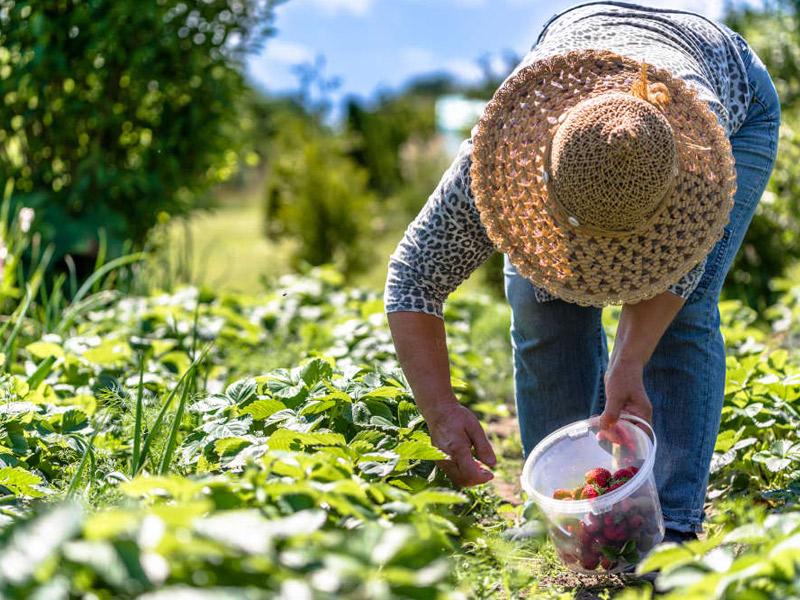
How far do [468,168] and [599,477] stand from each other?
0.75 metres

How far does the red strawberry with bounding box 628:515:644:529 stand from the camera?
179 cm

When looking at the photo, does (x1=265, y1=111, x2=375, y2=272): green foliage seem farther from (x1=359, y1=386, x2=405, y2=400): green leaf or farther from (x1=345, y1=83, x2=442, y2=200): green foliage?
(x1=345, y1=83, x2=442, y2=200): green foliage

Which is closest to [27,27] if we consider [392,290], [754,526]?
[392,290]

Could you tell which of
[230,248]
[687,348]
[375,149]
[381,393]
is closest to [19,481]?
[381,393]

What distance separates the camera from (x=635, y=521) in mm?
1790

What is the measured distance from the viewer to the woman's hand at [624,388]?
1.76m

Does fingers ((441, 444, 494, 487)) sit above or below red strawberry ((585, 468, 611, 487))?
above

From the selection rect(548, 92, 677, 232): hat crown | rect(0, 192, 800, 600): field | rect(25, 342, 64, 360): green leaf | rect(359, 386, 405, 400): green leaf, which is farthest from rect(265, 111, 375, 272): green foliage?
rect(548, 92, 677, 232): hat crown

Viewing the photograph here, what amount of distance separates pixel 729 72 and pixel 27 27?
3.38 meters

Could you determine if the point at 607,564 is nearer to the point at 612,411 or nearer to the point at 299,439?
the point at 612,411

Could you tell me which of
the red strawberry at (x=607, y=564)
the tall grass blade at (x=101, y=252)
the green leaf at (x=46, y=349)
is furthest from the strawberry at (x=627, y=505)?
the tall grass blade at (x=101, y=252)

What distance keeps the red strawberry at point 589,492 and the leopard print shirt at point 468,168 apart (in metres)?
0.46

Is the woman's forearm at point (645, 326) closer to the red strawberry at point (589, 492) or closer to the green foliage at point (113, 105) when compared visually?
the red strawberry at point (589, 492)

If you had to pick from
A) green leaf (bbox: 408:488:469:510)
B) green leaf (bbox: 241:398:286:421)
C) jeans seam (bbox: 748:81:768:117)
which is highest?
jeans seam (bbox: 748:81:768:117)
